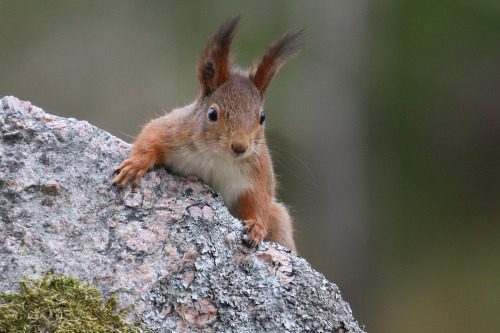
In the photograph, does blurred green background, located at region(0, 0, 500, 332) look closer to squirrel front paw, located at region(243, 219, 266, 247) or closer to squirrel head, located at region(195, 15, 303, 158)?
squirrel head, located at region(195, 15, 303, 158)

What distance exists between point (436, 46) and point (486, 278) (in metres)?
1.78

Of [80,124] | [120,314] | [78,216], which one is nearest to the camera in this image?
[120,314]

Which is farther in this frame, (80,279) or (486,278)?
(486,278)

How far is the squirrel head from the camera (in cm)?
251

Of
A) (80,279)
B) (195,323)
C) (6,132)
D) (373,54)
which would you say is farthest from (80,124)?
(373,54)

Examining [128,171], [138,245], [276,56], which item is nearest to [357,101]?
[276,56]

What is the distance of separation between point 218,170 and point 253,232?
0.35 metres

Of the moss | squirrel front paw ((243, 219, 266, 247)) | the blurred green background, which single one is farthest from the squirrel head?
the blurred green background

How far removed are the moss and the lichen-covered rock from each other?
58 millimetres

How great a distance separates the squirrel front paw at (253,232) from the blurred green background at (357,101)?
347 cm

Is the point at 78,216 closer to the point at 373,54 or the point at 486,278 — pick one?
the point at 486,278

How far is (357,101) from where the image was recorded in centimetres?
641

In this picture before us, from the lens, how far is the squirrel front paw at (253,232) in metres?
2.19

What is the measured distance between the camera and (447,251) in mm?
6004
